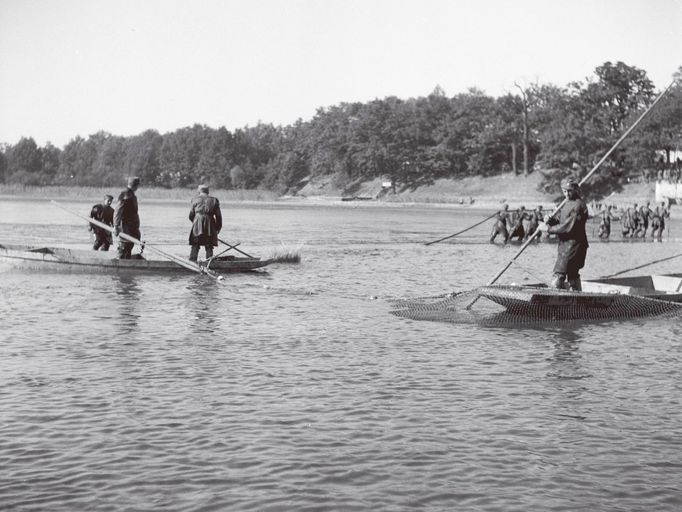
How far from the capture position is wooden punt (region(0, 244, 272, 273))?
2289 centimetres

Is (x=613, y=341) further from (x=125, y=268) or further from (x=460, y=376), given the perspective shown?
(x=125, y=268)

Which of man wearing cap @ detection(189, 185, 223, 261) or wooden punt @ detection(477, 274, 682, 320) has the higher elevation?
man wearing cap @ detection(189, 185, 223, 261)

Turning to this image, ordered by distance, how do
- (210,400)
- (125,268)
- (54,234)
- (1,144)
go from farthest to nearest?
(1,144)
(54,234)
(125,268)
(210,400)

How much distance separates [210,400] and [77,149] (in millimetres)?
197129

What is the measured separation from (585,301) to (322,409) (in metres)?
7.43

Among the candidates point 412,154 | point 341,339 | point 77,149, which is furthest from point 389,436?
point 77,149

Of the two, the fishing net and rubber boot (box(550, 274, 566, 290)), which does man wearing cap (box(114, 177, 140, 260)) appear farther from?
rubber boot (box(550, 274, 566, 290))

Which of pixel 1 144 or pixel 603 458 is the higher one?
pixel 1 144

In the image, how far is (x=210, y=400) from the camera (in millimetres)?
10211

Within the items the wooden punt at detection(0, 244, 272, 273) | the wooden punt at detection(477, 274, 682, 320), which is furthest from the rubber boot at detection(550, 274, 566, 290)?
the wooden punt at detection(0, 244, 272, 273)

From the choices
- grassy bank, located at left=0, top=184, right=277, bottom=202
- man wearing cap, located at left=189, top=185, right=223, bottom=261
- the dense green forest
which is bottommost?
man wearing cap, located at left=189, top=185, right=223, bottom=261

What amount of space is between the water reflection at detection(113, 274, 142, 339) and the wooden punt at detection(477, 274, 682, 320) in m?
5.84

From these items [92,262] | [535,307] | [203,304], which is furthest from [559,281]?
[92,262]

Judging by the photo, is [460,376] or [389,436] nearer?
[389,436]
